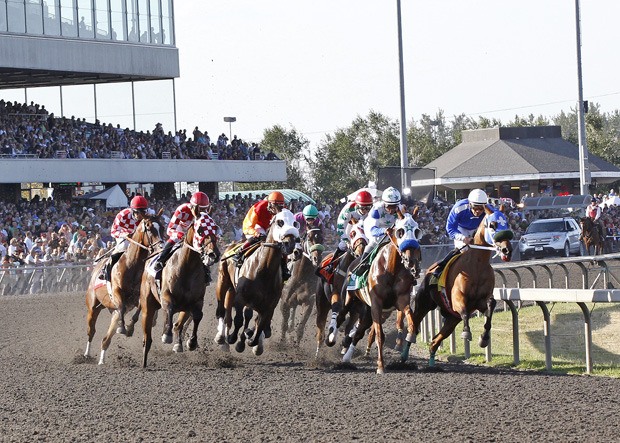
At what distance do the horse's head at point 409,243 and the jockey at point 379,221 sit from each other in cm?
66

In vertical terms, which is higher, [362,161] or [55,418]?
[362,161]

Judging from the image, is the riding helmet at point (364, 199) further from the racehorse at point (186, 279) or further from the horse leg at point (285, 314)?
the horse leg at point (285, 314)

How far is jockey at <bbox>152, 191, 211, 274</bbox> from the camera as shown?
43.0 feet

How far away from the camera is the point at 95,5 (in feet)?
131

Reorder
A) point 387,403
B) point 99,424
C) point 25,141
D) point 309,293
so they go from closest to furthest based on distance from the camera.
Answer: point 99,424, point 387,403, point 309,293, point 25,141

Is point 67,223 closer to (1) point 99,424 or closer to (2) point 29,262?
(2) point 29,262

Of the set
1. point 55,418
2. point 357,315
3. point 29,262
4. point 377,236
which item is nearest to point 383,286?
point 377,236

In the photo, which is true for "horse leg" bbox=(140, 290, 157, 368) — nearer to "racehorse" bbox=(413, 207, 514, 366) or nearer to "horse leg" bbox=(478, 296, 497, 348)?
"racehorse" bbox=(413, 207, 514, 366)

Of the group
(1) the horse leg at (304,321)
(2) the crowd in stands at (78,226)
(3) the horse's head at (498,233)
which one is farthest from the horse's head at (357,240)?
(2) the crowd in stands at (78,226)

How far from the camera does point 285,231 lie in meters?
12.6

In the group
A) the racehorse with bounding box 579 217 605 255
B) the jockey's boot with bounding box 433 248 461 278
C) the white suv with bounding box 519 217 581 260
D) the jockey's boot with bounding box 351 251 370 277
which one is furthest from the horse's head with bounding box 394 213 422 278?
the racehorse with bounding box 579 217 605 255

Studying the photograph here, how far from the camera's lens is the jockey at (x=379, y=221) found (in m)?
12.9

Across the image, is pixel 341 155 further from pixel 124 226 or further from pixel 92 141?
pixel 124 226

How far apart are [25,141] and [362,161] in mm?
26280
